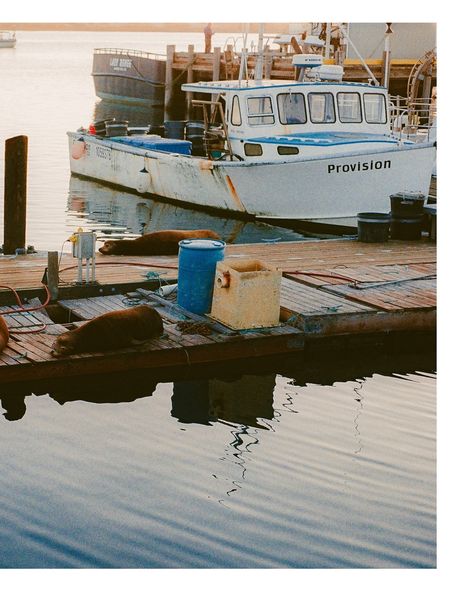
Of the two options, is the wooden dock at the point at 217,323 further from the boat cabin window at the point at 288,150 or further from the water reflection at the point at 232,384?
the boat cabin window at the point at 288,150

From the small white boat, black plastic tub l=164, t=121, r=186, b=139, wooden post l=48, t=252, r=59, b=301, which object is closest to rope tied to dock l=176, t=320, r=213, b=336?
wooden post l=48, t=252, r=59, b=301

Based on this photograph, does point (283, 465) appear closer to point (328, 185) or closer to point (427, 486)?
point (427, 486)

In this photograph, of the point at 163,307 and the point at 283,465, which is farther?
the point at 163,307

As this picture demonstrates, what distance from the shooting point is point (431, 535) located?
6207mm

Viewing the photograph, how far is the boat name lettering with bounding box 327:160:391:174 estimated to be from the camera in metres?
15.5

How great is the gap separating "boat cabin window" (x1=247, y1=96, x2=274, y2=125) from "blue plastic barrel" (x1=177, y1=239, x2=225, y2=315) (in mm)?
7358

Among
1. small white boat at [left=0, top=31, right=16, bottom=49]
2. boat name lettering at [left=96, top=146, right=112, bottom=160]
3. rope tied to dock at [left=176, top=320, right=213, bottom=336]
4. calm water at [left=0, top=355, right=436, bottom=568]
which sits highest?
small white boat at [left=0, top=31, right=16, bottom=49]

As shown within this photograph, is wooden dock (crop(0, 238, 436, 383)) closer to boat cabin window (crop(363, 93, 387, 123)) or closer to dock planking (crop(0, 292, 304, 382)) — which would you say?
dock planking (crop(0, 292, 304, 382))

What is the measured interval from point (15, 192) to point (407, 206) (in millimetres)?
4828

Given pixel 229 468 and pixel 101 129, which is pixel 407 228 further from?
pixel 101 129

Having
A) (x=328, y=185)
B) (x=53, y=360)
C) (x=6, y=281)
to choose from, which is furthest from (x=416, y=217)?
(x=53, y=360)

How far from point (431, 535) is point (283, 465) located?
1317 mm

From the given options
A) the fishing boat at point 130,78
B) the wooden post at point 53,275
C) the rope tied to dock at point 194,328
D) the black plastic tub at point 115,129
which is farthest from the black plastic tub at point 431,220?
the fishing boat at point 130,78
